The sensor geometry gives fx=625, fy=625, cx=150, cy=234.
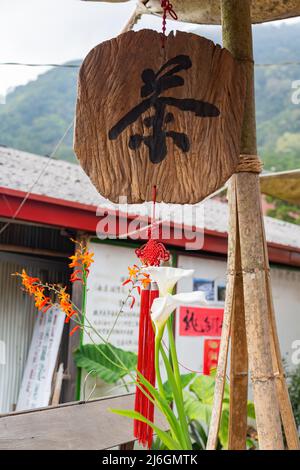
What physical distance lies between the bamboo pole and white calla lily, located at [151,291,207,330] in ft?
0.86

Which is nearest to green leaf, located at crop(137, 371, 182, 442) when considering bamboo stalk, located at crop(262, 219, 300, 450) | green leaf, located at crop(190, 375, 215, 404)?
bamboo stalk, located at crop(262, 219, 300, 450)

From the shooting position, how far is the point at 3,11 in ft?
150

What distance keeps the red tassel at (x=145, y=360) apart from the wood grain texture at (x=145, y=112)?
1.01 feet

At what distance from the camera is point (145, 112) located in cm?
189

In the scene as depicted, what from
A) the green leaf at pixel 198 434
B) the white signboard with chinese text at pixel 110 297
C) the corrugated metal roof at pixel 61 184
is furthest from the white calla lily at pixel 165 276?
the green leaf at pixel 198 434

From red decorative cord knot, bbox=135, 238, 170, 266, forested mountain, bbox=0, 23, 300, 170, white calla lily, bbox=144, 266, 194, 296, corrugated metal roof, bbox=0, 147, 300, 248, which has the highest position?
forested mountain, bbox=0, 23, 300, 170

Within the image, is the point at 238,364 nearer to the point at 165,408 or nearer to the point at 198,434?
the point at 165,408

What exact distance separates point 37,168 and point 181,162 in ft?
15.5

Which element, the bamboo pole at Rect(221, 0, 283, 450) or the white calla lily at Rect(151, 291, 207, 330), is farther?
the bamboo pole at Rect(221, 0, 283, 450)

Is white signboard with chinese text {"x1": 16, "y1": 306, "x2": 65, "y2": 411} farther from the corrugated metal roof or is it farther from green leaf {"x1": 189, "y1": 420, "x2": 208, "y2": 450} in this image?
green leaf {"x1": 189, "y1": 420, "x2": 208, "y2": 450}

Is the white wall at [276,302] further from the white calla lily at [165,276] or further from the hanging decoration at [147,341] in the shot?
the white calla lily at [165,276]

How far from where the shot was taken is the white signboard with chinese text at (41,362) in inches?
195

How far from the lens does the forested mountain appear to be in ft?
94.5
